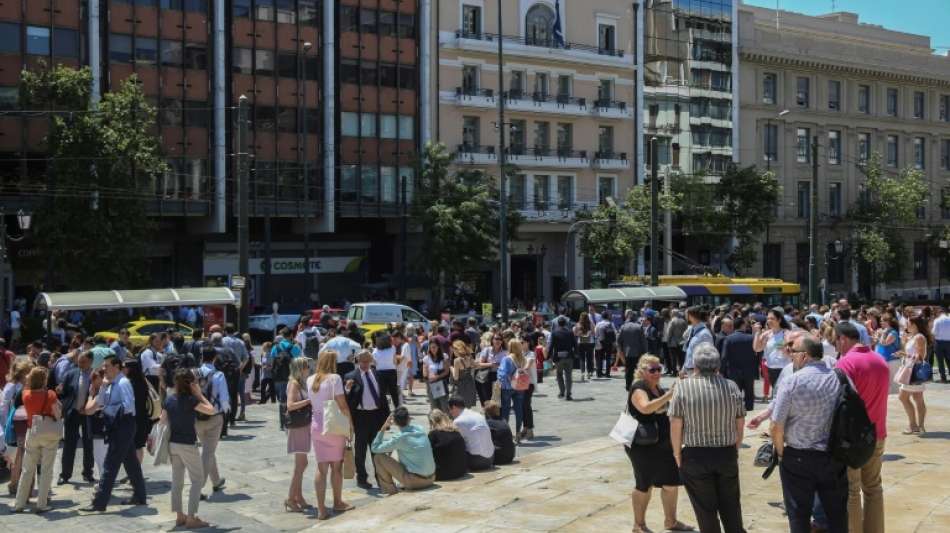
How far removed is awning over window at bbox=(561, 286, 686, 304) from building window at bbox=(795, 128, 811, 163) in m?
33.2

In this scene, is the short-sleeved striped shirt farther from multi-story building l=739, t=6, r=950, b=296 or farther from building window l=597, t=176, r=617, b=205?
multi-story building l=739, t=6, r=950, b=296

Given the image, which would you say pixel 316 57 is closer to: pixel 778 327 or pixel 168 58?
pixel 168 58

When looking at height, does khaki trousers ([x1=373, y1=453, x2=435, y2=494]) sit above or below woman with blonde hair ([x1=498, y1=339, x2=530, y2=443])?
below

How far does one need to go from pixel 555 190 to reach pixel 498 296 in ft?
20.6

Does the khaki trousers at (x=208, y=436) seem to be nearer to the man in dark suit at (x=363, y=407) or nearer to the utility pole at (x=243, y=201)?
the man in dark suit at (x=363, y=407)

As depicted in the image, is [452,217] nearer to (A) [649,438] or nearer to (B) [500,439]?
(B) [500,439]

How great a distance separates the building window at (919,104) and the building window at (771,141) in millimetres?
13709

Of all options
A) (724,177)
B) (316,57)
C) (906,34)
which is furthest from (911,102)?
(316,57)

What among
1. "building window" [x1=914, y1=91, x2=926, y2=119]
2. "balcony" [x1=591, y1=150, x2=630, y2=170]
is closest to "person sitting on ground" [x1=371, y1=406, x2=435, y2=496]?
"balcony" [x1=591, y1=150, x2=630, y2=170]

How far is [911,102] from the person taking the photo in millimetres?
74188

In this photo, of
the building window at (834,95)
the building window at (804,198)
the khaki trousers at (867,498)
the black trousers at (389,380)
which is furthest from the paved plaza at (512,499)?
the building window at (834,95)

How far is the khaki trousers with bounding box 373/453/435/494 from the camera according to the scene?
12117 mm

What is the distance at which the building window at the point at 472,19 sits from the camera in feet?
180

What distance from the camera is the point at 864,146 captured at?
7169 cm
